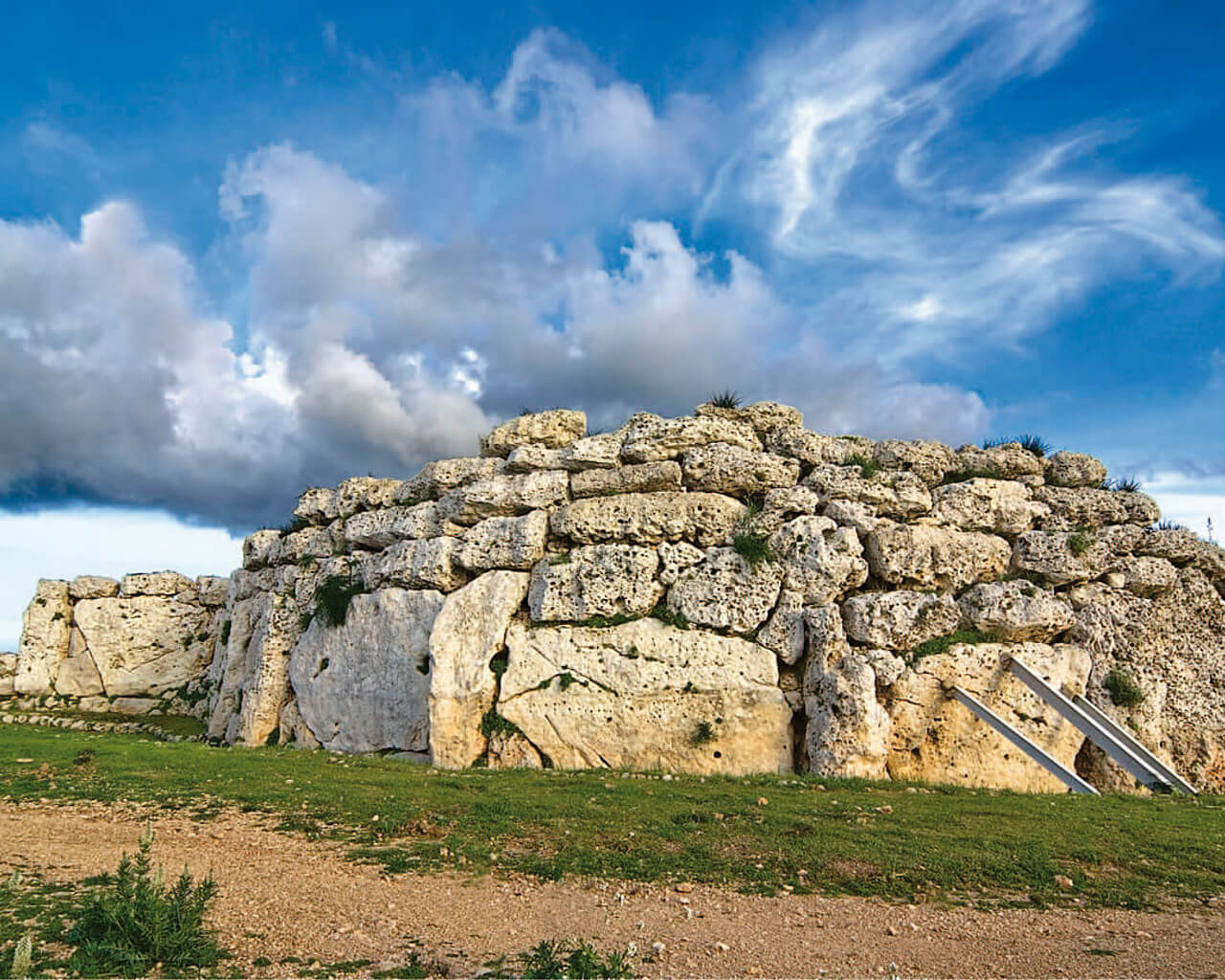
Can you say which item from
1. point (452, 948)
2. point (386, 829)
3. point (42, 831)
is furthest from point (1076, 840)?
point (42, 831)

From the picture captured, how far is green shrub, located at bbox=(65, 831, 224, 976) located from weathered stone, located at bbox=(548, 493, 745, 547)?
11.2 meters

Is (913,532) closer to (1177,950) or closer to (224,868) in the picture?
(1177,950)

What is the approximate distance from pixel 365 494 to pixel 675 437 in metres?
7.93

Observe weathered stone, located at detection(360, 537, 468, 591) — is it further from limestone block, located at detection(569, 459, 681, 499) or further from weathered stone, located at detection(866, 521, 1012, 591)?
weathered stone, located at detection(866, 521, 1012, 591)

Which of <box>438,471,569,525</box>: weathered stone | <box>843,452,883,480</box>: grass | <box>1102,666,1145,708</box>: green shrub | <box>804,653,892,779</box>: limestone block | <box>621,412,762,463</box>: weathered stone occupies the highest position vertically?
<box>621,412,762,463</box>: weathered stone

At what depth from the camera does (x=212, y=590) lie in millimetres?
26016

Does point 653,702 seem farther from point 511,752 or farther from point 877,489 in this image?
point 877,489

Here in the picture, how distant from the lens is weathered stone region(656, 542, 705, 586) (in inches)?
647

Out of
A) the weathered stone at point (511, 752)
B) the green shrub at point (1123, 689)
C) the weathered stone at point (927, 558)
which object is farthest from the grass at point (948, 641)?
the weathered stone at point (511, 752)

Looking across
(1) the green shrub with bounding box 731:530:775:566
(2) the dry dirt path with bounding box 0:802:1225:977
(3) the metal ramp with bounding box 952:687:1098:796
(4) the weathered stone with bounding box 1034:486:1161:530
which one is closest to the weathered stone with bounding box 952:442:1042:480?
(4) the weathered stone with bounding box 1034:486:1161:530

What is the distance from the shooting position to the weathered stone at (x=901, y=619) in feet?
50.5

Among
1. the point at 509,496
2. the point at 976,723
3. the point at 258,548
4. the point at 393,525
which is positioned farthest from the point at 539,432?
the point at 976,723

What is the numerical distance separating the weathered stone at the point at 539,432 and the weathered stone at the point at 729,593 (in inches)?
197

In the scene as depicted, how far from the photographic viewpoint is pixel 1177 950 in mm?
6969
